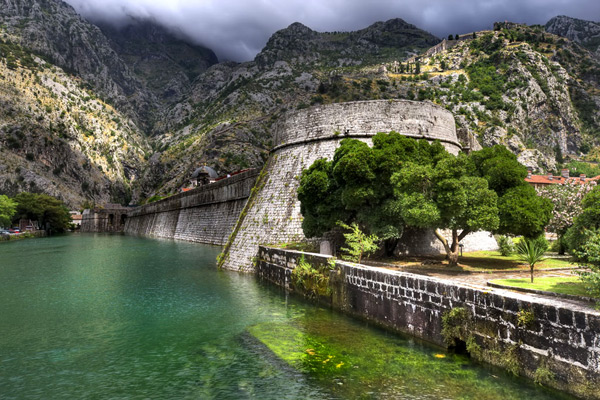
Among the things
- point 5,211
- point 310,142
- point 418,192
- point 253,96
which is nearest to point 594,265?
point 418,192

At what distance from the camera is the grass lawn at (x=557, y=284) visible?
903cm

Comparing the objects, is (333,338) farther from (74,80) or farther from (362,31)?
(362,31)

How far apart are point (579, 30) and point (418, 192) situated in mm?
200424

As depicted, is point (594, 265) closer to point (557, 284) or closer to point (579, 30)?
point (557, 284)

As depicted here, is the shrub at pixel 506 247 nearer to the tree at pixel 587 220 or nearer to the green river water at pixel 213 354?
the tree at pixel 587 220

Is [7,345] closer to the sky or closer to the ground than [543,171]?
closer to the ground

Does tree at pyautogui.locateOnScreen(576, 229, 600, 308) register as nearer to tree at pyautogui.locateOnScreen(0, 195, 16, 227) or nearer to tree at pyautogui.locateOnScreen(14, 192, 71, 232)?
tree at pyautogui.locateOnScreen(0, 195, 16, 227)

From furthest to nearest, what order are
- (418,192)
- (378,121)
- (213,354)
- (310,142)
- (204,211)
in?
(204,211) < (310,142) < (378,121) < (418,192) < (213,354)

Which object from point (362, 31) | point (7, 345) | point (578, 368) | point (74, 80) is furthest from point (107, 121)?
point (578, 368)

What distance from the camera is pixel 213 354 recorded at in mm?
10000

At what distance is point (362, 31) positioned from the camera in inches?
7180

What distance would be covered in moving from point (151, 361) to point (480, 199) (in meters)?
12.2

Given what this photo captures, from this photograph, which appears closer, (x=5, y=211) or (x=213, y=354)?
(x=213, y=354)

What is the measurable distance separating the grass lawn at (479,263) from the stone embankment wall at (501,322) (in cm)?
438
